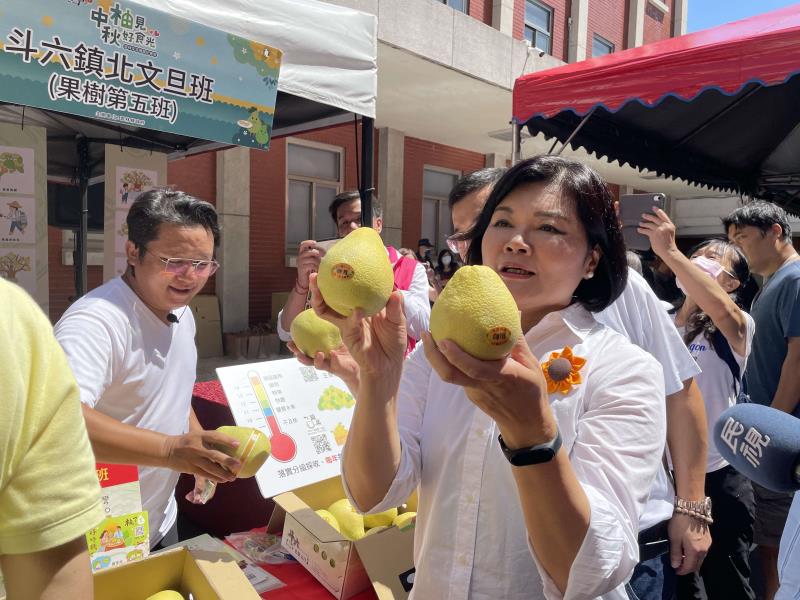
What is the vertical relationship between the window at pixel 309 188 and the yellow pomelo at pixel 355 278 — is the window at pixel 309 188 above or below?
above

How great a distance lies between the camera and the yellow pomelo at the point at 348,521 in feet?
6.21

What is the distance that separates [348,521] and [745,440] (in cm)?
132

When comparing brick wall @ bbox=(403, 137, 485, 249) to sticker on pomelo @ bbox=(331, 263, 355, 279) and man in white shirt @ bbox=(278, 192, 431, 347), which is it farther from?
sticker on pomelo @ bbox=(331, 263, 355, 279)

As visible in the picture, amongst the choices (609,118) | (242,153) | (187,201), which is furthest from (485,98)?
(187,201)

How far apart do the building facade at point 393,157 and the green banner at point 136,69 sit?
425 centimetres

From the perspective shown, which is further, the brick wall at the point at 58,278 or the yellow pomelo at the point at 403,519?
the brick wall at the point at 58,278

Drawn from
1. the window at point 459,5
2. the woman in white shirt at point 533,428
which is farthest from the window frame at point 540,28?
the woman in white shirt at point 533,428

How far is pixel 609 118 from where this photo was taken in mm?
4180

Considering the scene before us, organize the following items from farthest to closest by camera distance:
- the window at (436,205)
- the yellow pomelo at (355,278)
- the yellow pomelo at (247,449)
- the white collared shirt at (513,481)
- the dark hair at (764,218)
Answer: the window at (436,205), the dark hair at (764,218), the yellow pomelo at (247,449), the yellow pomelo at (355,278), the white collared shirt at (513,481)

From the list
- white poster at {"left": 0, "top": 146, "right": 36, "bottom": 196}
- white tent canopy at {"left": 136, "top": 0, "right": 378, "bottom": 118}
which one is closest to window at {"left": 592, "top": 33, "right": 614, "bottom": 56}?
white tent canopy at {"left": 136, "top": 0, "right": 378, "bottom": 118}

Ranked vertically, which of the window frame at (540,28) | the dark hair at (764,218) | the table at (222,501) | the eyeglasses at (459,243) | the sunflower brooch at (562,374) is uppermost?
the window frame at (540,28)

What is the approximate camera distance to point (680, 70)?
322cm

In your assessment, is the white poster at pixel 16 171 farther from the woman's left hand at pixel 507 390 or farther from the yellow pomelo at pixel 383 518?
the woman's left hand at pixel 507 390

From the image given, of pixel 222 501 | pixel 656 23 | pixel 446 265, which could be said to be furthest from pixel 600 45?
pixel 222 501
